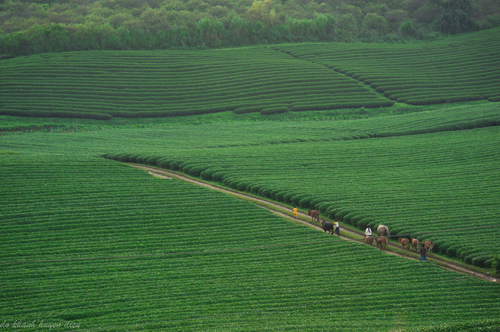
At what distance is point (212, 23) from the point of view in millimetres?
97875

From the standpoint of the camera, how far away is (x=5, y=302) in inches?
821

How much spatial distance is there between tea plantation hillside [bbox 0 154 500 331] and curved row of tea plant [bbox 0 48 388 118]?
1428 inches

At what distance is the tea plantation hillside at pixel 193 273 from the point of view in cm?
1962

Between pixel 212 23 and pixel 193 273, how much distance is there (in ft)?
265

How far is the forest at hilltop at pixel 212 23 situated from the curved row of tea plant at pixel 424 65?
27.8ft

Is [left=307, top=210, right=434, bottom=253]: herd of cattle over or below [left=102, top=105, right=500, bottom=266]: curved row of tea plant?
below

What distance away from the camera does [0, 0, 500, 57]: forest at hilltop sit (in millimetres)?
91625

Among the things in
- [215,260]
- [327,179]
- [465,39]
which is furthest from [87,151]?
[465,39]

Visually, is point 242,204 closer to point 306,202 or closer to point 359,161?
point 306,202

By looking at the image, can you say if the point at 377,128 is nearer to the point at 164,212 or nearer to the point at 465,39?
the point at 164,212

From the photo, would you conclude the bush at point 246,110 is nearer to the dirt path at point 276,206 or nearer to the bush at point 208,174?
the dirt path at point 276,206

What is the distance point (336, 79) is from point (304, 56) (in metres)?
Answer: 13.3

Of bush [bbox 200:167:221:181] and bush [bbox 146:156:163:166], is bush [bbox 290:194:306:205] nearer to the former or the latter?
bush [bbox 200:167:221:181]

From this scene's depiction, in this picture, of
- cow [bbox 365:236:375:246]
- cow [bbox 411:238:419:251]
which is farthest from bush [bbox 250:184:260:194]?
cow [bbox 411:238:419:251]
